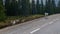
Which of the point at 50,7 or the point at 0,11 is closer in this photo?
the point at 0,11

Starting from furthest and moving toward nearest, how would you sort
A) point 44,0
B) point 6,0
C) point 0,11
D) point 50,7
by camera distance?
point 44,0
point 50,7
point 6,0
point 0,11

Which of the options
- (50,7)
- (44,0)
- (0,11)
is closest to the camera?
(0,11)

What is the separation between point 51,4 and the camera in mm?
55844

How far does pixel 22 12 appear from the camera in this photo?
120ft

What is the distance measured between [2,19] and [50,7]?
3409cm

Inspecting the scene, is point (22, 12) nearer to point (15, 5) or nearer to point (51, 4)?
point (15, 5)

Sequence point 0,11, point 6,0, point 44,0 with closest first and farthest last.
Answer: point 0,11
point 6,0
point 44,0

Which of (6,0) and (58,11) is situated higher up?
(6,0)

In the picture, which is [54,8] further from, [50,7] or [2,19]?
[2,19]

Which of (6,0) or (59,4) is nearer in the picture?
(6,0)

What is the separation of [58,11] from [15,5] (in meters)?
26.3

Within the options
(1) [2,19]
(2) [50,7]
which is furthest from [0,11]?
(2) [50,7]

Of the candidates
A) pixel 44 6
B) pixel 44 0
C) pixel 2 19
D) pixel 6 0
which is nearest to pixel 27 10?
pixel 6 0

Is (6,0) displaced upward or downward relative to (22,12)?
upward
